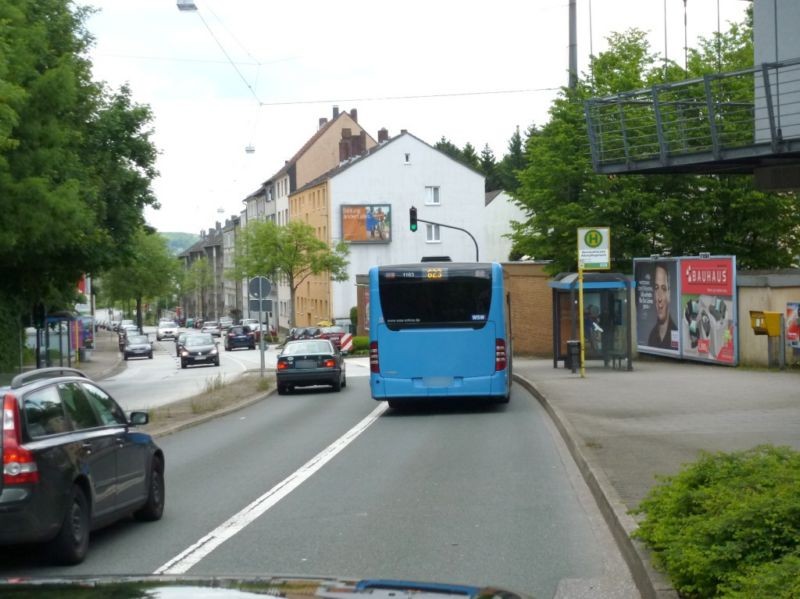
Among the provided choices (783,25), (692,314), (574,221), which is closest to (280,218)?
(574,221)

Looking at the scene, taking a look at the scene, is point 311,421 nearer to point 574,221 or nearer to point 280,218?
point 574,221

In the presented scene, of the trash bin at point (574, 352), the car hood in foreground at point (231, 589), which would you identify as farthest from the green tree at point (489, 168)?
the car hood in foreground at point (231, 589)

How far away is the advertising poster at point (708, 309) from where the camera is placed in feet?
103

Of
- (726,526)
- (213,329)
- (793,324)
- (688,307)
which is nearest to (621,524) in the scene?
(726,526)

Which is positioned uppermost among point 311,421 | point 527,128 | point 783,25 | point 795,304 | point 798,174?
point 527,128

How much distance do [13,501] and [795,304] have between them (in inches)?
926

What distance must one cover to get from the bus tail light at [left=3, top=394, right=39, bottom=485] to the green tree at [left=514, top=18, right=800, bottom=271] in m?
33.5

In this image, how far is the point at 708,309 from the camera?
3256cm

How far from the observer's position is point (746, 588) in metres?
6.05

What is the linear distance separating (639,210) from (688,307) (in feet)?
25.8

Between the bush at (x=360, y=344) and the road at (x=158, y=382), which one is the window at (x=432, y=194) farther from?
the road at (x=158, y=382)

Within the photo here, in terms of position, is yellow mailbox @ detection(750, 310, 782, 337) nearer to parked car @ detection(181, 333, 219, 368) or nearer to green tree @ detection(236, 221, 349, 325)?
parked car @ detection(181, 333, 219, 368)

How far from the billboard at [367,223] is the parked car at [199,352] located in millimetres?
33277

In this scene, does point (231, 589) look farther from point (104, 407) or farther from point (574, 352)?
point (574, 352)
